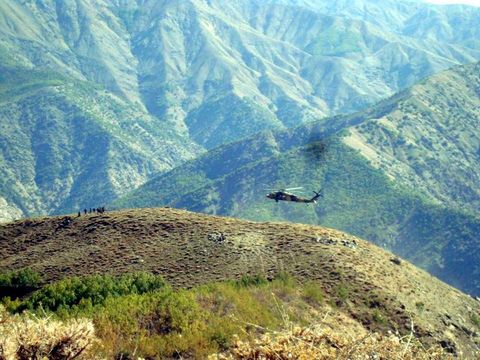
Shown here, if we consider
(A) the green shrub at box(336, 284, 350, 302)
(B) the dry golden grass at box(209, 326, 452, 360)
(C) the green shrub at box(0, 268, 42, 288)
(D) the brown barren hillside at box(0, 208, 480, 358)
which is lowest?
(D) the brown barren hillside at box(0, 208, 480, 358)

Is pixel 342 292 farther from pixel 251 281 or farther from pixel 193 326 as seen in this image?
pixel 193 326

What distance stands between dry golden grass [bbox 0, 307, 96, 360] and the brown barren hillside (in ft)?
208

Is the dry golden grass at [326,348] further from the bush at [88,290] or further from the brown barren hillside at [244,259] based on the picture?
the brown barren hillside at [244,259]

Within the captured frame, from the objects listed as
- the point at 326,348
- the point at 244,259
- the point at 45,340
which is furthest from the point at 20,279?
the point at 326,348

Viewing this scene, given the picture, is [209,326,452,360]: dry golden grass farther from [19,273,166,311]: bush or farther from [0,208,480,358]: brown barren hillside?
[0,208,480,358]: brown barren hillside

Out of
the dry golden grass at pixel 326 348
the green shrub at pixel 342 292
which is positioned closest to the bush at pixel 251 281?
the green shrub at pixel 342 292

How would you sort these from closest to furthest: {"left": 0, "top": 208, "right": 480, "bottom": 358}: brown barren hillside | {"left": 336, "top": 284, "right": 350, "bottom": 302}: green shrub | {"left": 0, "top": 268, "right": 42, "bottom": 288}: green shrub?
A: 1. {"left": 0, "top": 268, "right": 42, "bottom": 288}: green shrub
2. {"left": 336, "top": 284, "right": 350, "bottom": 302}: green shrub
3. {"left": 0, "top": 208, "right": 480, "bottom": 358}: brown barren hillside

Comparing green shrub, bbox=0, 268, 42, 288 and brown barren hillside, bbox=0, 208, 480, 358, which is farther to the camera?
brown barren hillside, bbox=0, 208, 480, 358

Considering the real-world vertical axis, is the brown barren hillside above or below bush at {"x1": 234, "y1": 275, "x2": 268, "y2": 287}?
below

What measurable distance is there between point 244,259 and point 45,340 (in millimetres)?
73294

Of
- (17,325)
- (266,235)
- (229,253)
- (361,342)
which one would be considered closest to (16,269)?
(229,253)

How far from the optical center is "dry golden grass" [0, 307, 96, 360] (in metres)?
15.4

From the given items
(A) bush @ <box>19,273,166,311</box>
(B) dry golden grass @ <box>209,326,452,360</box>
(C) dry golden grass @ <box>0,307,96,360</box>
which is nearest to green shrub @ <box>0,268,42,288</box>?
(A) bush @ <box>19,273,166,311</box>

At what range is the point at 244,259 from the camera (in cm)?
8869
